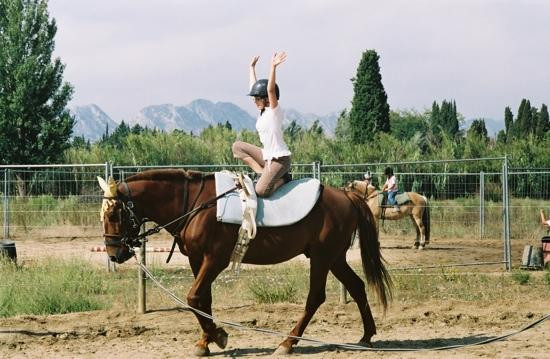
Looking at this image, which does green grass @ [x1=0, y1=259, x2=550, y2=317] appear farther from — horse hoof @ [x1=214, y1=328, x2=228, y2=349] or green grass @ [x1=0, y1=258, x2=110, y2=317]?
horse hoof @ [x1=214, y1=328, x2=228, y2=349]

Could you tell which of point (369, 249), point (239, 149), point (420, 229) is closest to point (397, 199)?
point (420, 229)

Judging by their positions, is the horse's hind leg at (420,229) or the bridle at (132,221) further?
the horse's hind leg at (420,229)

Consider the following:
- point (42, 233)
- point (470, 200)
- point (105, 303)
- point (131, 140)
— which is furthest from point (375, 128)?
point (105, 303)

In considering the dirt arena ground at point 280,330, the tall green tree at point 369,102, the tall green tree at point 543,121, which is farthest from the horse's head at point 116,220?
the tall green tree at point 543,121

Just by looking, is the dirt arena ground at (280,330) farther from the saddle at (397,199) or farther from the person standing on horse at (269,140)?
the saddle at (397,199)

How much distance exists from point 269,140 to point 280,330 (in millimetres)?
2546

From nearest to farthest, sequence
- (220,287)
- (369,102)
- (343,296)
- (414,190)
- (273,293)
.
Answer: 1. (343,296)
2. (273,293)
3. (220,287)
4. (414,190)
5. (369,102)

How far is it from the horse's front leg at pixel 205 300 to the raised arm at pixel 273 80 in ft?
5.41

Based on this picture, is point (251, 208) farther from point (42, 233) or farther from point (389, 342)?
point (42, 233)

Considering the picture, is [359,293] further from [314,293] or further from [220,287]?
[220,287]

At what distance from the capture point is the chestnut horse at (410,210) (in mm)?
19547

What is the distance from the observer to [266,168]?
811 centimetres

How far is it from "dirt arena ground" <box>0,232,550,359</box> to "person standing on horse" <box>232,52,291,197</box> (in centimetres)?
175

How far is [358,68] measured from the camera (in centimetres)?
5478
